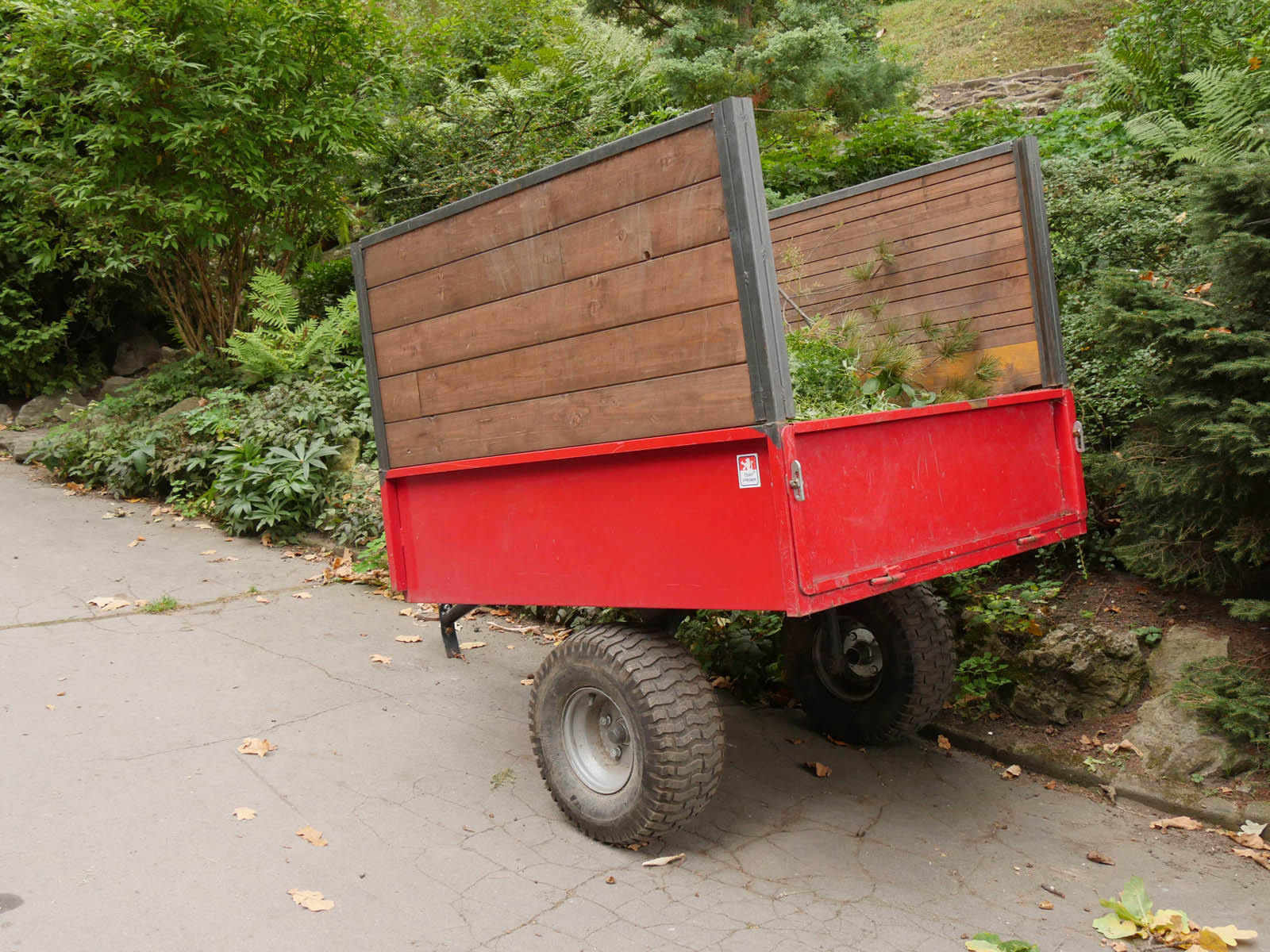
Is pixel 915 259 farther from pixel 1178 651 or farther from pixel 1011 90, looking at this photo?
pixel 1011 90

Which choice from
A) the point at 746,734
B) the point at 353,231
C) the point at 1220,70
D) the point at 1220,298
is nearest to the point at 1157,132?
the point at 1220,70

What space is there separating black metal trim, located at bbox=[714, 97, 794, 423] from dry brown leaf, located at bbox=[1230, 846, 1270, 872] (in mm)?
2233

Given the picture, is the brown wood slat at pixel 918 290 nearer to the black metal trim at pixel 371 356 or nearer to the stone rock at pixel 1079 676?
the stone rock at pixel 1079 676

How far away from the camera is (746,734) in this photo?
4.31 m

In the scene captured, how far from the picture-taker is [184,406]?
9172 mm

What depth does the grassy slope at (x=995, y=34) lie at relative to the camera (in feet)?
55.4

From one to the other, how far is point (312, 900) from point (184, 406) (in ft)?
24.2

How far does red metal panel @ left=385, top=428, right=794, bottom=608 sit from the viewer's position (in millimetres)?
2799

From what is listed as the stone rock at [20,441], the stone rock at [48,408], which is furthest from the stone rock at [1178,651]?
the stone rock at [48,408]

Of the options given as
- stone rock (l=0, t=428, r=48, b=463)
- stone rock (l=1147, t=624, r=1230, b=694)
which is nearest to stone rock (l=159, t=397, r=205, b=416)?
stone rock (l=0, t=428, r=48, b=463)

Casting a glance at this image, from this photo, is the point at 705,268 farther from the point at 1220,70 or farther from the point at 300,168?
the point at 300,168

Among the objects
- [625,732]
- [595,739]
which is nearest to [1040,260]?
[625,732]

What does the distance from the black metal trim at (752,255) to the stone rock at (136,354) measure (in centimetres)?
1132

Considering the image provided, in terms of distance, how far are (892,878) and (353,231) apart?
1256 cm
